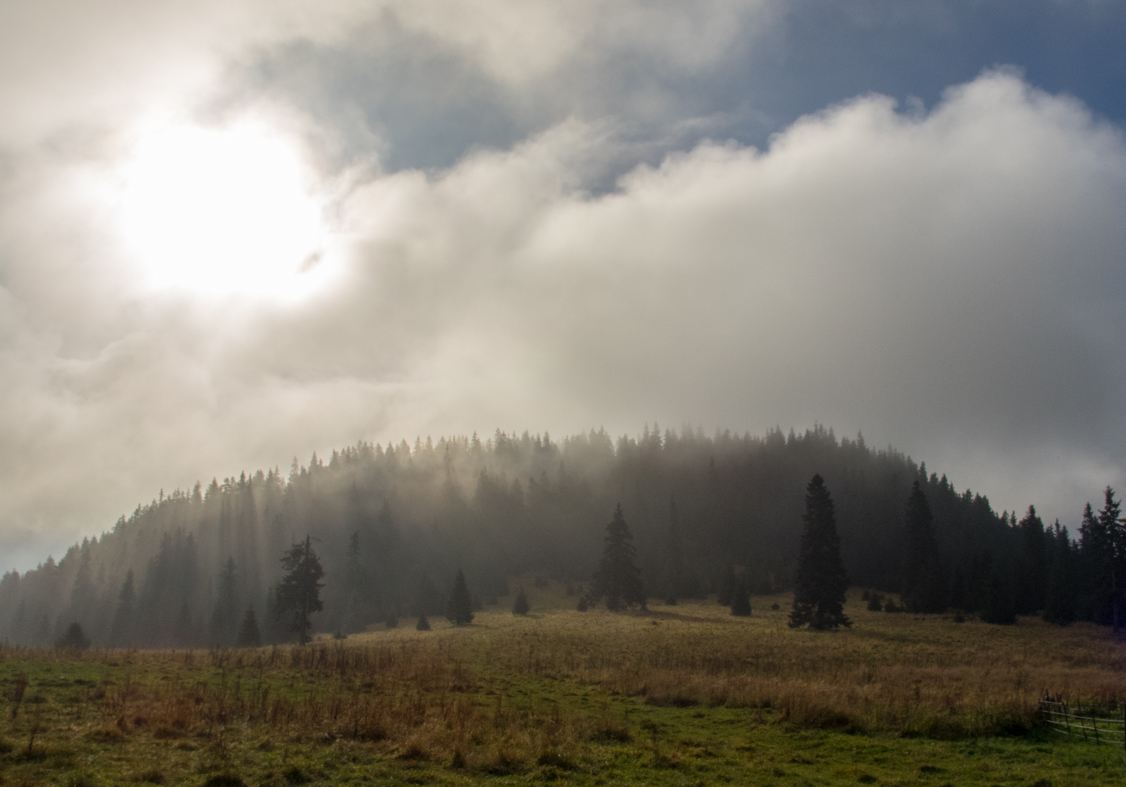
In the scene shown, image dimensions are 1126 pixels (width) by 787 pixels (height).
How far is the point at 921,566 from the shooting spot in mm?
92188

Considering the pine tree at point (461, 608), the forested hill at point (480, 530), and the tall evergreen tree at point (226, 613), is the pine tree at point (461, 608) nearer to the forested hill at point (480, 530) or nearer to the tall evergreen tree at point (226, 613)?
the forested hill at point (480, 530)

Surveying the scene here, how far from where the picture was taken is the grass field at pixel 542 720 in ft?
47.8

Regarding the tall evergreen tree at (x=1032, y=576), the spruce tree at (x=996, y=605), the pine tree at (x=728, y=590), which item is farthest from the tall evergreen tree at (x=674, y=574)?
the tall evergreen tree at (x=1032, y=576)

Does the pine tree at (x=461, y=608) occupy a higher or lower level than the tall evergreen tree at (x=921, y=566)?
lower

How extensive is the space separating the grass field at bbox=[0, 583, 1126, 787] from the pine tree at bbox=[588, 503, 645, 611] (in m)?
45.9

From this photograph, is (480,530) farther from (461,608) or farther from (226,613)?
(461,608)

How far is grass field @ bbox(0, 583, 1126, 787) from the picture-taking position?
14555mm

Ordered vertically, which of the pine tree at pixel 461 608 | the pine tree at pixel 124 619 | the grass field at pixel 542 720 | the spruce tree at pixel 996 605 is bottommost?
the pine tree at pixel 124 619

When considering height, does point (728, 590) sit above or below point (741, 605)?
below

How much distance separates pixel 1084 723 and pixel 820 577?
4479 centimetres

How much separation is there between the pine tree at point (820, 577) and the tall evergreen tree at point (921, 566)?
15.8 metres

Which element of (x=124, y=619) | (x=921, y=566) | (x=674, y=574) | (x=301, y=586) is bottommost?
(x=124, y=619)

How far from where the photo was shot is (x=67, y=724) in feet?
53.7

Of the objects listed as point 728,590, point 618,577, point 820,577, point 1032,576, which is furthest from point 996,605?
point 618,577
